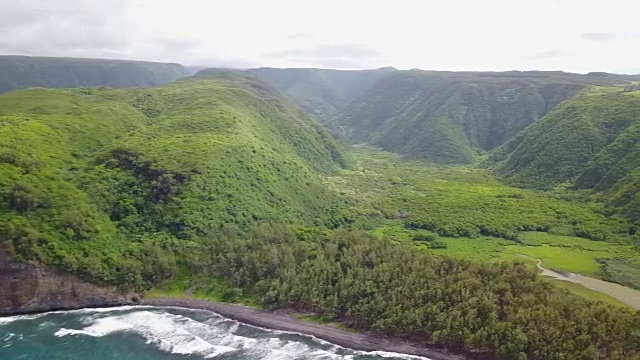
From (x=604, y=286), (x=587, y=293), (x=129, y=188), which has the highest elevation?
(x=129, y=188)

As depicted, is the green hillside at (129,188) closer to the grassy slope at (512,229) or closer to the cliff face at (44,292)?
the cliff face at (44,292)

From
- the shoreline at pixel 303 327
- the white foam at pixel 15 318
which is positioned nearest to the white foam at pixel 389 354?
the shoreline at pixel 303 327

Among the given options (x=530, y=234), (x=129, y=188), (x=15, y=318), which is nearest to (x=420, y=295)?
(x=530, y=234)

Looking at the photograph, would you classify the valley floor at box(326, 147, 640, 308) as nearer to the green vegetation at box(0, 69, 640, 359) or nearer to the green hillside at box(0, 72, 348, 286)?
the green vegetation at box(0, 69, 640, 359)

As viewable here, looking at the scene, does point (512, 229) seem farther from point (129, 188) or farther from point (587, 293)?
point (129, 188)

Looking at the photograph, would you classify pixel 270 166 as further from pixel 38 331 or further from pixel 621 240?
pixel 621 240

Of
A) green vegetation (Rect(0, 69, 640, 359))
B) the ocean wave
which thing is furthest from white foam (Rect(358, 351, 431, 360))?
green vegetation (Rect(0, 69, 640, 359))

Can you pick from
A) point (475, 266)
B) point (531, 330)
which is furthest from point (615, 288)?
point (531, 330)
